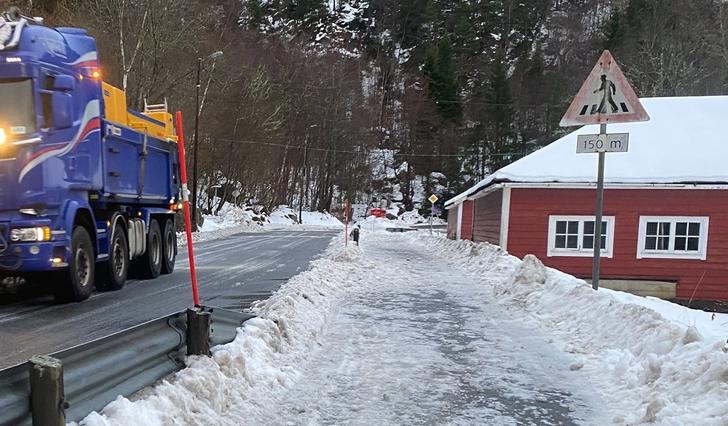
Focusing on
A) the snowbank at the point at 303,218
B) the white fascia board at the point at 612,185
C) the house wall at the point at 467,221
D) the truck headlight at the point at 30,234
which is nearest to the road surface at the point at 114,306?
the truck headlight at the point at 30,234

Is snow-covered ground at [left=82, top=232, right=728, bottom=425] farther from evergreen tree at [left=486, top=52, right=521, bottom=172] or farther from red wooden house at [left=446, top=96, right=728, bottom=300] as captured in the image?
evergreen tree at [left=486, top=52, right=521, bottom=172]

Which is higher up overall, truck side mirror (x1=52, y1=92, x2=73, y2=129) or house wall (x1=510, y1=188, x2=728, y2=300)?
truck side mirror (x1=52, y1=92, x2=73, y2=129)

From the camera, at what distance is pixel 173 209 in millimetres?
12336

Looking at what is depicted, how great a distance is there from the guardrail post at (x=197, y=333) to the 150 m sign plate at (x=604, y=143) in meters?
5.67

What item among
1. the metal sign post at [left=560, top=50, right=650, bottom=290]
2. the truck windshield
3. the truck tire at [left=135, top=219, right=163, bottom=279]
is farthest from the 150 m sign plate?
the truck tire at [left=135, top=219, right=163, bottom=279]

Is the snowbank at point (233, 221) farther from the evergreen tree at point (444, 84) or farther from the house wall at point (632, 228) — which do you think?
the evergreen tree at point (444, 84)

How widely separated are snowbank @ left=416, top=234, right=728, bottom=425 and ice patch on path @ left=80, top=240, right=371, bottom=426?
2.82m

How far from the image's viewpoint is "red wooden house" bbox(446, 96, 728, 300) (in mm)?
16609

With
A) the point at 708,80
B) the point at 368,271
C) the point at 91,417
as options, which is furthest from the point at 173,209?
the point at 708,80

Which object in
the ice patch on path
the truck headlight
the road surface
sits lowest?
the road surface

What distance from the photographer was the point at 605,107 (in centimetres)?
752

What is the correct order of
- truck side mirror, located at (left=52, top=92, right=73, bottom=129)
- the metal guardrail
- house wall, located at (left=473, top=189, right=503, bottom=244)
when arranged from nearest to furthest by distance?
the metal guardrail, truck side mirror, located at (left=52, top=92, right=73, bottom=129), house wall, located at (left=473, top=189, right=503, bottom=244)

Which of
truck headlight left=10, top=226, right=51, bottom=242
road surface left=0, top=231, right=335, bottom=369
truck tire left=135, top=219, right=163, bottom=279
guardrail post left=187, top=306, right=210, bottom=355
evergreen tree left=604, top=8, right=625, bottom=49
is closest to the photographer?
guardrail post left=187, top=306, right=210, bottom=355

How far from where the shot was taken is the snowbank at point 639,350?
4098 mm
